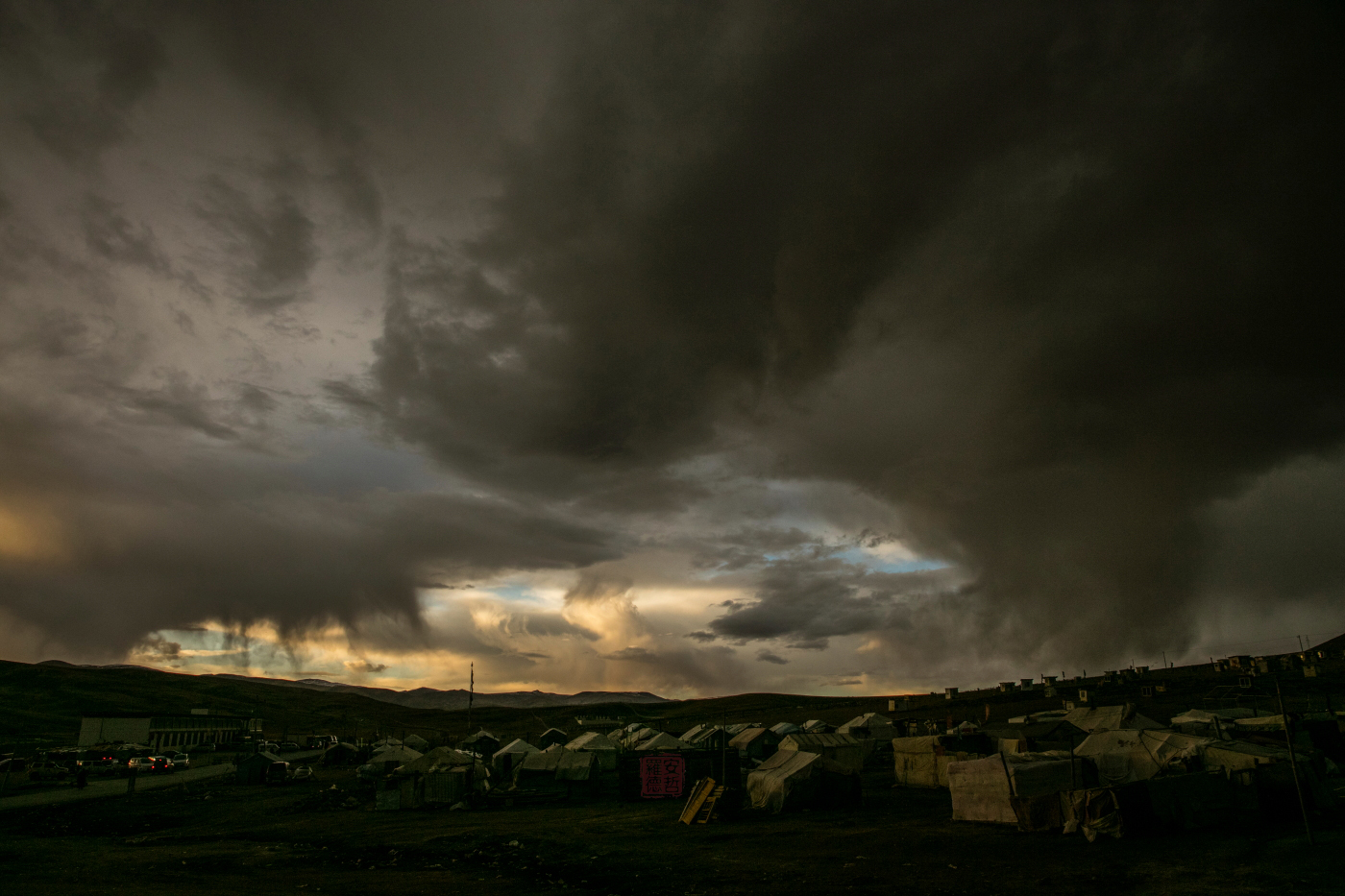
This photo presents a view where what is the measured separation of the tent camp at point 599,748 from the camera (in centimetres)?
5362

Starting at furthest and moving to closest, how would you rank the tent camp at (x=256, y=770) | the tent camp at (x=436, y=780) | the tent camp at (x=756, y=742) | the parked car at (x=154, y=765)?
the parked car at (x=154, y=765)
the tent camp at (x=256, y=770)
the tent camp at (x=756, y=742)
the tent camp at (x=436, y=780)

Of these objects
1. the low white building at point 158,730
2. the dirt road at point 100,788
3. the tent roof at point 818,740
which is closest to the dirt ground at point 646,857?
the dirt road at point 100,788

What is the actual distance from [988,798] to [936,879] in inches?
415

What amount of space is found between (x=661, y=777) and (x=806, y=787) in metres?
11.6

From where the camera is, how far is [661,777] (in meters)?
46.1

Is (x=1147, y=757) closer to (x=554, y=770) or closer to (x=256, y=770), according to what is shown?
(x=554, y=770)

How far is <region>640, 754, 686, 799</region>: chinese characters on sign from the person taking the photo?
1806 inches

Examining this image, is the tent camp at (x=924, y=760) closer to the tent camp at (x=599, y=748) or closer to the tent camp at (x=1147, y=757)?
the tent camp at (x=1147, y=757)

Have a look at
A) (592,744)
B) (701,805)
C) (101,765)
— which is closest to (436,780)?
(592,744)

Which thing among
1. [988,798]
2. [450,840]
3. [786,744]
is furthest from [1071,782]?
[450,840]

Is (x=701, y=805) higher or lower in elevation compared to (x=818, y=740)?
lower

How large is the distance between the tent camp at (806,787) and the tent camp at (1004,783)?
26.3 ft

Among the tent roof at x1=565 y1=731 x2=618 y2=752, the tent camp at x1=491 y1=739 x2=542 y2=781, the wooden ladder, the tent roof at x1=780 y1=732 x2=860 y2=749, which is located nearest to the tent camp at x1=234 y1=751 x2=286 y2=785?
the tent camp at x1=491 y1=739 x2=542 y2=781

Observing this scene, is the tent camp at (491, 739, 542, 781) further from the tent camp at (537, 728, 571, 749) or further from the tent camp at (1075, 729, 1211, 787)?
the tent camp at (1075, 729, 1211, 787)
